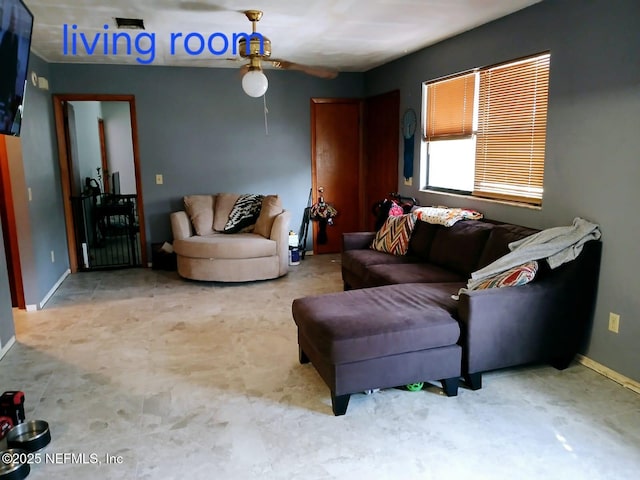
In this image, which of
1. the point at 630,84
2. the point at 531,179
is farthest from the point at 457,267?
the point at 630,84

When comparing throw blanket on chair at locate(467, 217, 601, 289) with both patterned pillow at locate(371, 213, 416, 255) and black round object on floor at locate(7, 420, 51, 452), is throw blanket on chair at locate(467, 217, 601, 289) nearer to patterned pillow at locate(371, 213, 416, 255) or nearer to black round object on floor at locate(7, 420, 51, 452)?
patterned pillow at locate(371, 213, 416, 255)

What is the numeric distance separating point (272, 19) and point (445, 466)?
3.23m

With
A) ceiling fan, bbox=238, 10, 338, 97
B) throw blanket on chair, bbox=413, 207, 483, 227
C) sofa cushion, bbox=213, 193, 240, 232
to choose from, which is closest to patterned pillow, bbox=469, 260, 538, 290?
throw blanket on chair, bbox=413, 207, 483, 227

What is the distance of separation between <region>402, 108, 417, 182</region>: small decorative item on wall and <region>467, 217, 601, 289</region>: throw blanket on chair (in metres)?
2.42

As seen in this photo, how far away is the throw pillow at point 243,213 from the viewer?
18.8ft

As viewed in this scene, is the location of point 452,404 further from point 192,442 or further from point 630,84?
point 630,84

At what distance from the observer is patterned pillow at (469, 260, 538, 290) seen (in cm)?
292

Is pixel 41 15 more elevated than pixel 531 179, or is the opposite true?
pixel 41 15

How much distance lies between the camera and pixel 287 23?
12.8 feet

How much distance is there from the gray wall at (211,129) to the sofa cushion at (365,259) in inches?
80.1

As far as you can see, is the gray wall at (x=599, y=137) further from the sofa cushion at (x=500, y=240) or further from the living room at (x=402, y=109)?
the sofa cushion at (x=500, y=240)

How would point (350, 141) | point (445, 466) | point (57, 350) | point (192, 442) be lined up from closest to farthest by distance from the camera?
point (445, 466), point (192, 442), point (57, 350), point (350, 141)

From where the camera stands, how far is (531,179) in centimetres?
366

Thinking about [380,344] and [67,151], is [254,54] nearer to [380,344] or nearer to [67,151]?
[380,344]
